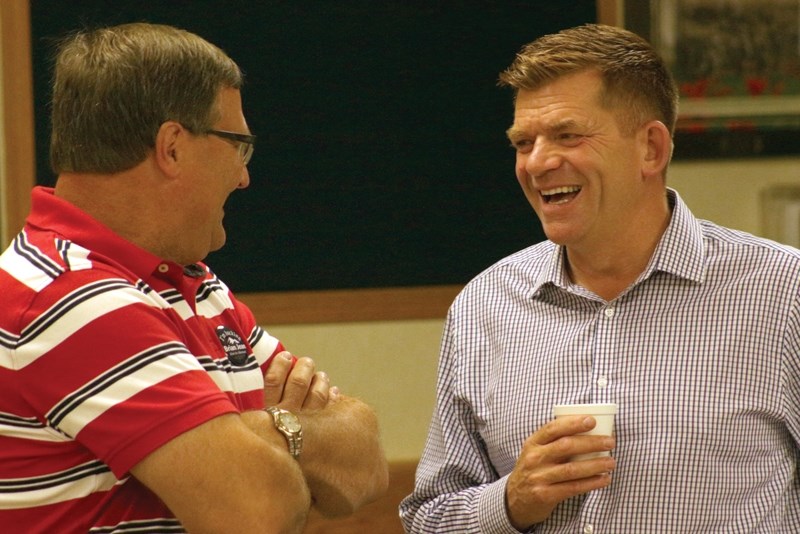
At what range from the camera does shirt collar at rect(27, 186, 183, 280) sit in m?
1.77

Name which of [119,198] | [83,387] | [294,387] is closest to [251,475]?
[83,387]

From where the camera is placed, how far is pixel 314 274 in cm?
361

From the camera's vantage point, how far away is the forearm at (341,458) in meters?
1.86

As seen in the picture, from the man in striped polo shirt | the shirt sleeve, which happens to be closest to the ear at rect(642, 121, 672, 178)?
the shirt sleeve

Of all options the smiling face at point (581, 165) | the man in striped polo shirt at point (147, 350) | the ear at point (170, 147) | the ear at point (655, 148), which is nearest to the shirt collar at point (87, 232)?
the man in striped polo shirt at point (147, 350)

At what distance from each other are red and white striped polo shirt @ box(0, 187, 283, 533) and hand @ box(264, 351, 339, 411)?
33 cm

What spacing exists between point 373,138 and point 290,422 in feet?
6.33

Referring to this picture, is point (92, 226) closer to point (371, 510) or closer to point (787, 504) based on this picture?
point (787, 504)

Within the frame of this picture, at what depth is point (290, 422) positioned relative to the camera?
6.00 ft

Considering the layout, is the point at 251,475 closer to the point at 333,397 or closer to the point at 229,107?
the point at 333,397

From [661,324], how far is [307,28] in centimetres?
183

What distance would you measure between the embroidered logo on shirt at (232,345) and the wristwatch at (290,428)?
180 mm

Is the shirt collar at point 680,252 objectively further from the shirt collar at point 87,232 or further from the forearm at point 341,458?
the shirt collar at point 87,232

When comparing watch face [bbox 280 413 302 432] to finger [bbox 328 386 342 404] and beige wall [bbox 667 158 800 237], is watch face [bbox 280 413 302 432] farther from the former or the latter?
beige wall [bbox 667 158 800 237]
